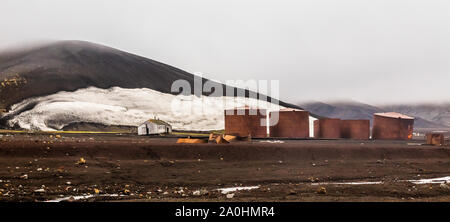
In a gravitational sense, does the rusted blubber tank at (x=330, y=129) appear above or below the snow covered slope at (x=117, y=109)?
below

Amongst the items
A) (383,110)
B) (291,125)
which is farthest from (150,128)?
(383,110)

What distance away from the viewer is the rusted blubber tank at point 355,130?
4134 cm

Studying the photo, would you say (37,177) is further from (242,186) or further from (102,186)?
(242,186)

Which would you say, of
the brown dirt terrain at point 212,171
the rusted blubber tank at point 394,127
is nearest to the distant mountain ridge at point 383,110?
the rusted blubber tank at point 394,127

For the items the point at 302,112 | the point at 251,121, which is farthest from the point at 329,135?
the point at 251,121

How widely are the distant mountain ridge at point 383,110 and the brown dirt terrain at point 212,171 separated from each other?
11372 centimetres

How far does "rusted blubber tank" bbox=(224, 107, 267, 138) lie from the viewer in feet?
115

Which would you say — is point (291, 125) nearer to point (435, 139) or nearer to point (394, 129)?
point (394, 129)

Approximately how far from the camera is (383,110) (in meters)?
140

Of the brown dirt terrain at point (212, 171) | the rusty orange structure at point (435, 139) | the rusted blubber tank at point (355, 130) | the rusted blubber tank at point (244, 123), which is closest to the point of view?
the brown dirt terrain at point (212, 171)

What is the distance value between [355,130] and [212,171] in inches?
1082

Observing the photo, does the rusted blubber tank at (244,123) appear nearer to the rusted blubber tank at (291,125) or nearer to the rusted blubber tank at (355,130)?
the rusted blubber tank at (291,125)

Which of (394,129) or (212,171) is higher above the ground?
(394,129)

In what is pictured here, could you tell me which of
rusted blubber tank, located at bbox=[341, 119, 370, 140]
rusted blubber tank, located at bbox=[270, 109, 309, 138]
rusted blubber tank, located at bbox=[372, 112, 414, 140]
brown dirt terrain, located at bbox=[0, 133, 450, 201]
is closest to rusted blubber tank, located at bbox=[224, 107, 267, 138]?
rusted blubber tank, located at bbox=[270, 109, 309, 138]
